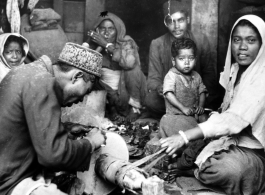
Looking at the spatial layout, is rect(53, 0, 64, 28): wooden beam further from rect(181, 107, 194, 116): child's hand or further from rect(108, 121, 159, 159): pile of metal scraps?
rect(181, 107, 194, 116): child's hand

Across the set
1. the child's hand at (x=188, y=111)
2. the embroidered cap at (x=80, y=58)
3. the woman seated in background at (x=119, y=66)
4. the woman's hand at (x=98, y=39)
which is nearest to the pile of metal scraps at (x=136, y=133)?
the woman seated in background at (x=119, y=66)

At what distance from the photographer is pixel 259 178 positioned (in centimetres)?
477

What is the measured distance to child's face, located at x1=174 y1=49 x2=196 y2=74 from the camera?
6359mm

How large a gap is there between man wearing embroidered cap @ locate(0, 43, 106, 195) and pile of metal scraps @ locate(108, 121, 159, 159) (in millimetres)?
2087

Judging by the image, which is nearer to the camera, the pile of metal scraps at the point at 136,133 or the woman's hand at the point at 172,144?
the woman's hand at the point at 172,144

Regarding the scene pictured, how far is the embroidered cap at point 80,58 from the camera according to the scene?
414 centimetres

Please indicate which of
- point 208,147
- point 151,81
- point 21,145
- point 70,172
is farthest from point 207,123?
point 151,81

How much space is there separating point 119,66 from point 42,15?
63.0 inches

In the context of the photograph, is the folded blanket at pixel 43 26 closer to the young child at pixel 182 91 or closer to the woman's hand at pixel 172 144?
the young child at pixel 182 91

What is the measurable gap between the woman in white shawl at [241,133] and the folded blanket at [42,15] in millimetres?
3780

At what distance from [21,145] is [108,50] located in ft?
14.0

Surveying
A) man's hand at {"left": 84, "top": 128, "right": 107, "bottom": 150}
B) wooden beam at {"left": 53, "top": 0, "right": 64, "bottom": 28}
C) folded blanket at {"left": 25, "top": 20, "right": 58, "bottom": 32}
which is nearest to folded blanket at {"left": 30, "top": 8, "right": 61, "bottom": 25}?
folded blanket at {"left": 25, "top": 20, "right": 58, "bottom": 32}

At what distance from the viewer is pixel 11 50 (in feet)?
23.8

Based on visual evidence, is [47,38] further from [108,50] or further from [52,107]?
[52,107]
